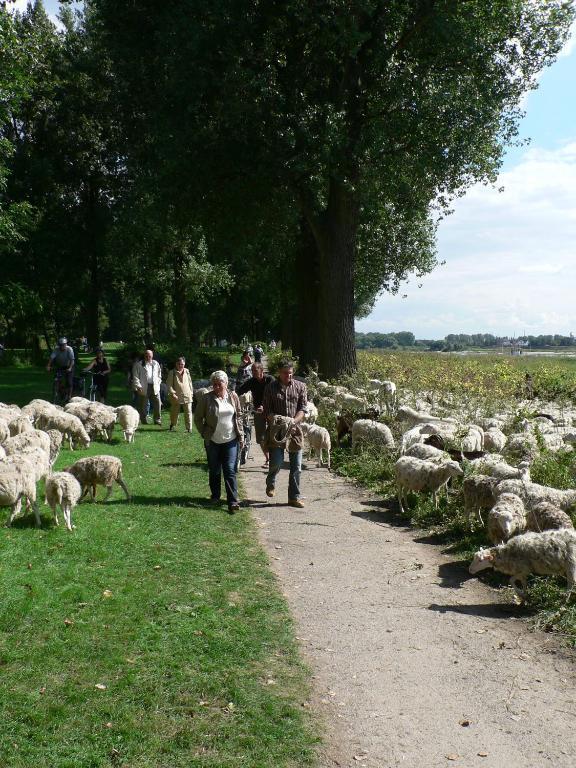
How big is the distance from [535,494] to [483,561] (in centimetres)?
179

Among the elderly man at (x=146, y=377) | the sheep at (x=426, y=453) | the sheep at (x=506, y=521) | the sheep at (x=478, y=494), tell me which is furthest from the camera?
the elderly man at (x=146, y=377)

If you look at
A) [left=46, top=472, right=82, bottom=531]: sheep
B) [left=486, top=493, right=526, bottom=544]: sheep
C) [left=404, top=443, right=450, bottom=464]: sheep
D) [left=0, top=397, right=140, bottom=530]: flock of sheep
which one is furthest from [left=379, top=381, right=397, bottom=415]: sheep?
[left=46, top=472, right=82, bottom=531]: sheep

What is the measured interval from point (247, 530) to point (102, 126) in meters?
36.0

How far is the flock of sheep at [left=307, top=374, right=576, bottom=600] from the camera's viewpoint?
25.3 ft

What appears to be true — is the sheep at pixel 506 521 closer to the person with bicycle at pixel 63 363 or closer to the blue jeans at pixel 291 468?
the blue jeans at pixel 291 468

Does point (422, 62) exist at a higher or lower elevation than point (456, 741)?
higher

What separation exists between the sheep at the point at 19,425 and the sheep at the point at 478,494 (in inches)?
339

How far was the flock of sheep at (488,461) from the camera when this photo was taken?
7.72 metres

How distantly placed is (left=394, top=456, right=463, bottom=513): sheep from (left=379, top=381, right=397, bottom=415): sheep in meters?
6.86

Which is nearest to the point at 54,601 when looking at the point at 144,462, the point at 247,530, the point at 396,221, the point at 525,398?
the point at 247,530

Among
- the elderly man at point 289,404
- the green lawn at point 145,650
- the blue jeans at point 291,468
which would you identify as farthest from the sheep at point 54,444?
the elderly man at point 289,404

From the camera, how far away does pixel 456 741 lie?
5.14m

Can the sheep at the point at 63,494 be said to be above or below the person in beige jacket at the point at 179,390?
below

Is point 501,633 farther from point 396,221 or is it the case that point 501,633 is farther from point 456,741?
point 396,221
